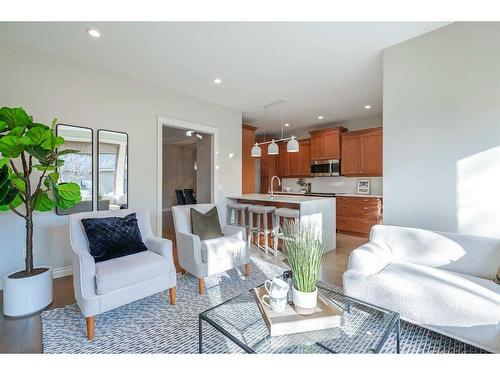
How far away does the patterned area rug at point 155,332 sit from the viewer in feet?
5.33

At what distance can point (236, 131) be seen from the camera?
17.1 feet

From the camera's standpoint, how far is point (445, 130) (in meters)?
2.42

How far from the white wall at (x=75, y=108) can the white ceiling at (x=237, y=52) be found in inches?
6.6

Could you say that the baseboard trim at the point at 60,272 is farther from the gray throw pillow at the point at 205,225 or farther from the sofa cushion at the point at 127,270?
the gray throw pillow at the point at 205,225

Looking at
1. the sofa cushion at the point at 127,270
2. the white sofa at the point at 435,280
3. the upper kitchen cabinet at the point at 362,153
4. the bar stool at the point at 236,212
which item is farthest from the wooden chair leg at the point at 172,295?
the upper kitchen cabinet at the point at 362,153

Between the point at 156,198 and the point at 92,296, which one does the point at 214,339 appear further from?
the point at 156,198

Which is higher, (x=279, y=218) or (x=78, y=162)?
(x=78, y=162)

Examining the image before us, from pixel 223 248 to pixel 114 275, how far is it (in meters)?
1.11

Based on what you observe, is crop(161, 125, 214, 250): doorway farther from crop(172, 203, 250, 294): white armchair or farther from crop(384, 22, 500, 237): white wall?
crop(384, 22, 500, 237): white wall

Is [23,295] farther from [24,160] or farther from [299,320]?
[299,320]

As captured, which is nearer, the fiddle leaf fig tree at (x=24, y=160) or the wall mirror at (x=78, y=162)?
the fiddle leaf fig tree at (x=24, y=160)

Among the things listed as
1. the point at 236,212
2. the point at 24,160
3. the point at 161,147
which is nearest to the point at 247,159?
the point at 236,212

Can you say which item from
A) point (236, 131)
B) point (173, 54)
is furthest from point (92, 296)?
point (236, 131)
